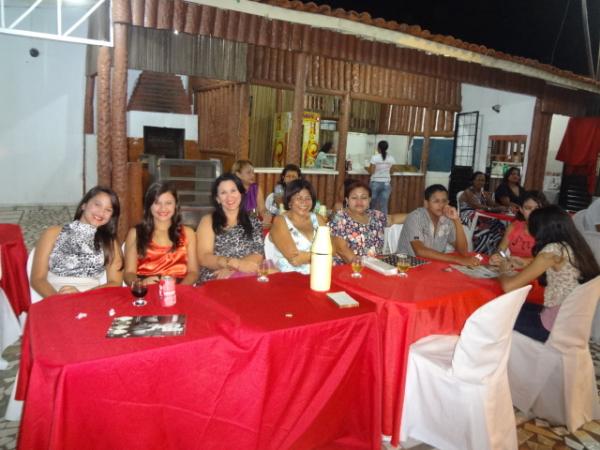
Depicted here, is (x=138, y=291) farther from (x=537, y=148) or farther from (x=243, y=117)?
(x=537, y=148)

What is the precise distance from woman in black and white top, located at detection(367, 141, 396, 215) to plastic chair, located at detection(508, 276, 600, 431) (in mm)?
6167

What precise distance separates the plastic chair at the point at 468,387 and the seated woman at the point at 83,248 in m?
1.87

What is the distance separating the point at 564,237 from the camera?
8.55ft

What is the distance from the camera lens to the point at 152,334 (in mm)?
1733

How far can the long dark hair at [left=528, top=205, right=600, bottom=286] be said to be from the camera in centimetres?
257

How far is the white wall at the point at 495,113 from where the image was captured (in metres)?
9.29

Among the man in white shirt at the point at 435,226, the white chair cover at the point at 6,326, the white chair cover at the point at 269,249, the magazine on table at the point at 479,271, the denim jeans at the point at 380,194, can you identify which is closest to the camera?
the magazine on table at the point at 479,271

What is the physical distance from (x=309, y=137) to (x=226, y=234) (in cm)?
683

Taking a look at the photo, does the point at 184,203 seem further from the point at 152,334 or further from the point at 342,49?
the point at 152,334

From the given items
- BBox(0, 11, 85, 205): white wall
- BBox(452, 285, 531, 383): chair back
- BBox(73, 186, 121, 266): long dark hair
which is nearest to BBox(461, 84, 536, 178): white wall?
BBox(452, 285, 531, 383): chair back

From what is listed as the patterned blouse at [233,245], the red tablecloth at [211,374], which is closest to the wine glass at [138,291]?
the red tablecloth at [211,374]

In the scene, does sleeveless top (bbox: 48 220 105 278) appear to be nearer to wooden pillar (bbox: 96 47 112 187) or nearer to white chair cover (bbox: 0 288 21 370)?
white chair cover (bbox: 0 288 21 370)

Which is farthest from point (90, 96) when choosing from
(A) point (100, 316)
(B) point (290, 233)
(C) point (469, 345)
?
(C) point (469, 345)

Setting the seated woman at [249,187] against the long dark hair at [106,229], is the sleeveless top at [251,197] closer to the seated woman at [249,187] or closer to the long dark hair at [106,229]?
the seated woman at [249,187]
